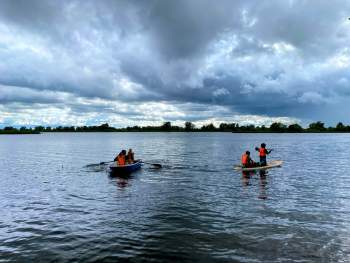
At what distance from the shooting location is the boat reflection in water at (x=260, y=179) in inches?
1062

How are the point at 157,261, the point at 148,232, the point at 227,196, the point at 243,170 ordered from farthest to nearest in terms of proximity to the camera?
the point at 243,170
the point at 227,196
the point at 148,232
the point at 157,261

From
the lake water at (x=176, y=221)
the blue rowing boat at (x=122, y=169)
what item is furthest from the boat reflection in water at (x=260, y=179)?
the blue rowing boat at (x=122, y=169)

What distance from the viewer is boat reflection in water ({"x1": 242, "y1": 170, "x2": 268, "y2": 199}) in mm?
26984

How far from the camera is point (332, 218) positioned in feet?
62.6

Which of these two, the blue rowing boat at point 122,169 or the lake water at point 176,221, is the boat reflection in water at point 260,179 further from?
the blue rowing boat at point 122,169

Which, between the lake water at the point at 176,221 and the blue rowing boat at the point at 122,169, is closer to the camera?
the lake water at the point at 176,221

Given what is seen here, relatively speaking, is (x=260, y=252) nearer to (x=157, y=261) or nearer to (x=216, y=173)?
(x=157, y=261)

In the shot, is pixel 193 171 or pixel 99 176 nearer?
pixel 99 176

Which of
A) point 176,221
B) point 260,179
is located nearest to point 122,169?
point 260,179

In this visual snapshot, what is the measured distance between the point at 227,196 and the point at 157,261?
13.4m

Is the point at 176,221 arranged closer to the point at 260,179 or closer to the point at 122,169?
the point at 260,179

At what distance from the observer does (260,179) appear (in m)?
35.3

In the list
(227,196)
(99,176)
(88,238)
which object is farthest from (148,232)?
(99,176)

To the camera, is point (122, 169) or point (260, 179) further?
point (122, 169)
